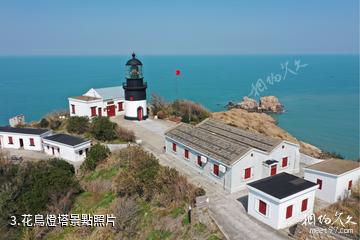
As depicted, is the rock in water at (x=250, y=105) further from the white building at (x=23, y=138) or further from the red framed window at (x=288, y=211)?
the red framed window at (x=288, y=211)

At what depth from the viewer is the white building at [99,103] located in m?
28.8

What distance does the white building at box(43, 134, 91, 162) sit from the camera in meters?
21.5

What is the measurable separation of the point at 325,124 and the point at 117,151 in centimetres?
4360

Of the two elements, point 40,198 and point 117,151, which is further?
point 117,151

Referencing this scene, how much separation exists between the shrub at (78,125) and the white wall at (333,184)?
1929 centimetres

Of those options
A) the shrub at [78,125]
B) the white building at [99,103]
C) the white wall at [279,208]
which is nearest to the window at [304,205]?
the white wall at [279,208]

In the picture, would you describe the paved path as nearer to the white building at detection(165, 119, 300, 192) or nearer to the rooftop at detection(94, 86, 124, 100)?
the white building at detection(165, 119, 300, 192)

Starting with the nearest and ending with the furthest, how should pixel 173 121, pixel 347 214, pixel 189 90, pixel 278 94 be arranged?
1. pixel 347 214
2. pixel 173 121
3. pixel 278 94
4. pixel 189 90

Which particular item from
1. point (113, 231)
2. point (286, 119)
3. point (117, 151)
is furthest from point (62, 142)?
point (286, 119)

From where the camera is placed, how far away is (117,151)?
71.0 feet

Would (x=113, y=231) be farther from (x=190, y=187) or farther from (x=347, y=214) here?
(x=347, y=214)

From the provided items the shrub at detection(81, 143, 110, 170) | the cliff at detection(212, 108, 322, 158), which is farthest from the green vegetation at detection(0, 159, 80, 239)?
the cliff at detection(212, 108, 322, 158)

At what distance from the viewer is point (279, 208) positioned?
460 inches

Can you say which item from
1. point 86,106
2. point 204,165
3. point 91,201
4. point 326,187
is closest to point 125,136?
point 91,201
